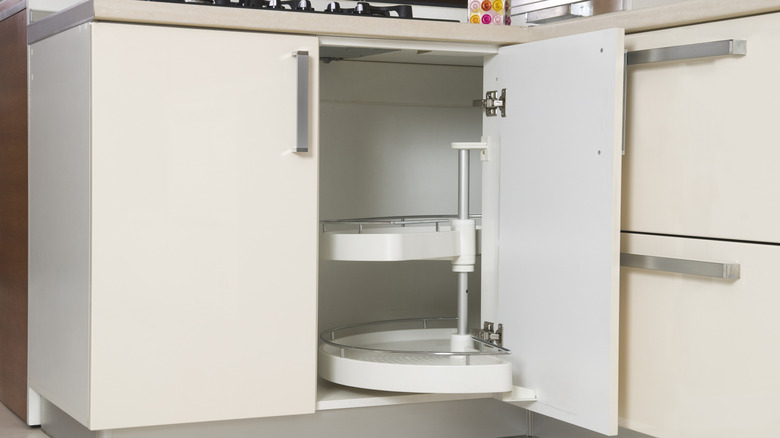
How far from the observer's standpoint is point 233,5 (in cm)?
153

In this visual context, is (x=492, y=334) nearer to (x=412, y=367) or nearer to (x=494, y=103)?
(x=412, y=367)

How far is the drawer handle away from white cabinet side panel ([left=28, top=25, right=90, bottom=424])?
822 mm

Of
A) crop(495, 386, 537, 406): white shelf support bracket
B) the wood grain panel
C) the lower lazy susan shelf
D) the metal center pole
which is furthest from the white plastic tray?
the wood grain panel

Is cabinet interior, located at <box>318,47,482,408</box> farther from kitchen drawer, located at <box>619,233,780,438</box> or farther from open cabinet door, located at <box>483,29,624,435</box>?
kitchen drawer, located at <box>619,233,780,438</box>

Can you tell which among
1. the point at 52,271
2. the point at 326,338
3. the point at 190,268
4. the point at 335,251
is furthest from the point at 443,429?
the point at 52,271

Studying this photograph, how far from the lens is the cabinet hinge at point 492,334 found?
1688 mm

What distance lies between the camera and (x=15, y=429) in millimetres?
1837

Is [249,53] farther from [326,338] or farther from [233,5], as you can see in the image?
[326,338]

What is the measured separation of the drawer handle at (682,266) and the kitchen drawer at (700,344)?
0.04ft

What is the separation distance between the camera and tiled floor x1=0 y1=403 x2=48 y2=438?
5.90 feet

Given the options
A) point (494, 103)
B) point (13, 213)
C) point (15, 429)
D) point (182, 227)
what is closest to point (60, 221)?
point (182, 227)

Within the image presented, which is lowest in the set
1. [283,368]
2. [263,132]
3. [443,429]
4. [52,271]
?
[443,429]

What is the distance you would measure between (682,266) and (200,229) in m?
0.72

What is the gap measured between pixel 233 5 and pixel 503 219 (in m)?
0.57
